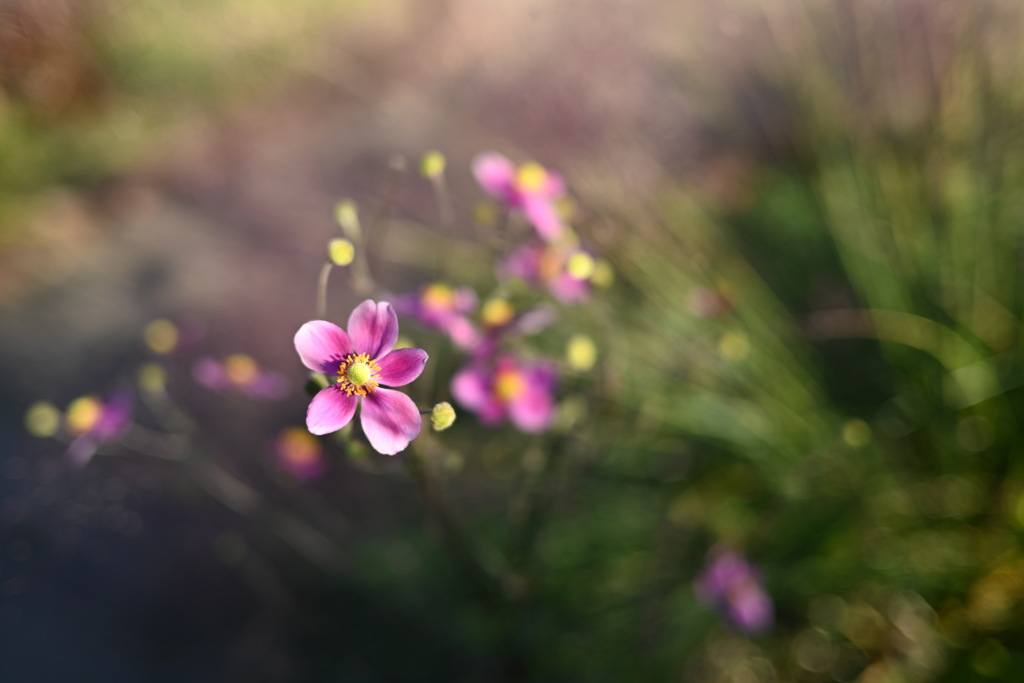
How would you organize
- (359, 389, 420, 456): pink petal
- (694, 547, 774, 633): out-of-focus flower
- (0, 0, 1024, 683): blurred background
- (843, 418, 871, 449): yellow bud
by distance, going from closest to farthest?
1. (359, 389, 420, 456): pink petal
2. (843, 418, 871, 449): yellow bud
3. (694, 547, 774, 633): out-of-focus flower
4. (0, 0, 1024, 683): blurred background

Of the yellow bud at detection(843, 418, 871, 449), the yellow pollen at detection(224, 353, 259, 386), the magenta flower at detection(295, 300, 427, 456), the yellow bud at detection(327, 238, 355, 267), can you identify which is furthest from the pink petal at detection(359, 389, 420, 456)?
the yellow bud at detection(843, 418, 871, 449)

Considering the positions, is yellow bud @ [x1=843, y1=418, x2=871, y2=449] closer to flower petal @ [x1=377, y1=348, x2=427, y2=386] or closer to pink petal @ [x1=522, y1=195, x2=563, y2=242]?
pink petal @ [x1=522, y1=195, x2=563, y2=242]

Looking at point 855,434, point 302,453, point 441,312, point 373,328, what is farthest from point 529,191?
point 855,434

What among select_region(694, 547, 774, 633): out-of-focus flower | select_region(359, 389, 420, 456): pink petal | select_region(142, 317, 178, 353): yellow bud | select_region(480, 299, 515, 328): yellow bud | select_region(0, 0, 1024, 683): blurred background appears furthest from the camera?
select_region(0, 0, 1024, 683): blurred background

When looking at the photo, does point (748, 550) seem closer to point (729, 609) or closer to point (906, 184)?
point (729, 609)

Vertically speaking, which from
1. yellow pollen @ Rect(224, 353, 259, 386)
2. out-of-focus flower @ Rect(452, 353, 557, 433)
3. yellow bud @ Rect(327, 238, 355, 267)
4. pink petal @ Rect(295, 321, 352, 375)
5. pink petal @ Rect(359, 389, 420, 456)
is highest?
yellow pollen @ Rect(224, 353, 259, 386)

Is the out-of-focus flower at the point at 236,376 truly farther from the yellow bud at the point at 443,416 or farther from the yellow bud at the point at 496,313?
the yellow bud at the point at 443,416
